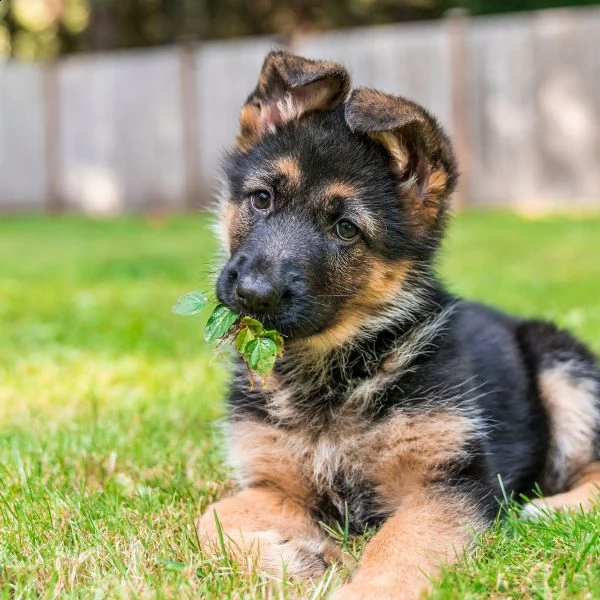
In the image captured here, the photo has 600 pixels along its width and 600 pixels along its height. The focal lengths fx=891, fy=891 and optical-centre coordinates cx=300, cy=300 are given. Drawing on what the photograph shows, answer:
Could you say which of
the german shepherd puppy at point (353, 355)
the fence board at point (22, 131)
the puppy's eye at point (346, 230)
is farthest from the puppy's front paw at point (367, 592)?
the fence board at point (22, 131)

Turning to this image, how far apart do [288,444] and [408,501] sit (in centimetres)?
51

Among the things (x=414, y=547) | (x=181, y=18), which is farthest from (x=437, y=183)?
(x=181, y=18)

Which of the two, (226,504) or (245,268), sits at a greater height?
(245,268)

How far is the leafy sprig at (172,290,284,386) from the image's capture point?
3016 mm

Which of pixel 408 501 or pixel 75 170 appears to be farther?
pixel 75 170

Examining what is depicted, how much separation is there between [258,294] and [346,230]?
546mm

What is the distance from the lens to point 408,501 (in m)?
3.03

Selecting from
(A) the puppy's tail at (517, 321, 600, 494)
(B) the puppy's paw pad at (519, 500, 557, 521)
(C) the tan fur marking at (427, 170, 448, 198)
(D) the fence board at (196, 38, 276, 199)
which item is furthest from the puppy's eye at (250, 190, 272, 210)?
(D) the fence board at (196, 38, 276, 199)

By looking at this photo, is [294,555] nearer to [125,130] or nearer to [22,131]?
[125,130]

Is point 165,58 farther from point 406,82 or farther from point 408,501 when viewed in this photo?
point 408,501

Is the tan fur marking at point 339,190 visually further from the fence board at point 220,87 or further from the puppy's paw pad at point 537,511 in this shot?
the fence board at point 220,87

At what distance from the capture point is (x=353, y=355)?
134 inches

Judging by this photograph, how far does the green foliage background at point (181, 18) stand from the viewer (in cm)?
2606

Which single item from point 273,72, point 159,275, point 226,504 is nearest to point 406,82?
point 159,275
